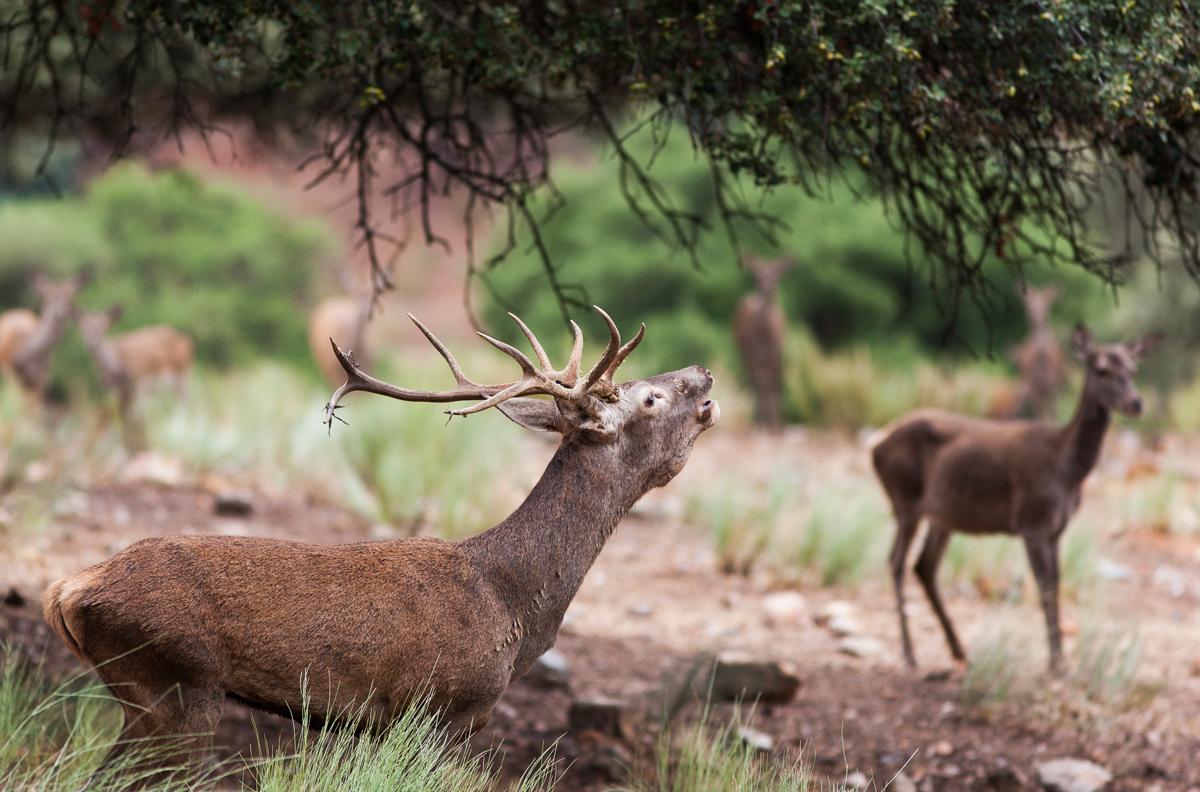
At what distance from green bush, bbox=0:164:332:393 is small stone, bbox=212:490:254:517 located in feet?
32.3

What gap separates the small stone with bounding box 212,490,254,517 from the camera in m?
10.0

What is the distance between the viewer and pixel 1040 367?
15.4 metres

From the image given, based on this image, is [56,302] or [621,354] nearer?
[621,354]

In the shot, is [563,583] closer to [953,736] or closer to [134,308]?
[953,736]

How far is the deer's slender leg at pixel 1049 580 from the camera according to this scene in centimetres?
750

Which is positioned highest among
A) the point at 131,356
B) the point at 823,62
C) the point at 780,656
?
the point at 823,62

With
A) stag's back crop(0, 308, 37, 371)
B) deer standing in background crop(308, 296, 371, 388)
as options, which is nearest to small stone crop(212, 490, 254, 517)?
deer standing in background crop(308, 296, 371, 388)

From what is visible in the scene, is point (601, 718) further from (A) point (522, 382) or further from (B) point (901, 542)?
(B) point (901, 542)

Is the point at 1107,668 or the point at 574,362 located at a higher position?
the point at 574,362

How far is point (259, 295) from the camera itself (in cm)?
2111

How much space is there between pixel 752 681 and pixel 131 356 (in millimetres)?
8808

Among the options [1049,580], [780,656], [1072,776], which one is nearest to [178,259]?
[780,656]

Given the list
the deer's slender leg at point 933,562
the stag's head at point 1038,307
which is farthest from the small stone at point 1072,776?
the stag's head at point 1038,307

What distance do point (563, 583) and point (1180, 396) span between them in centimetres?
1408
